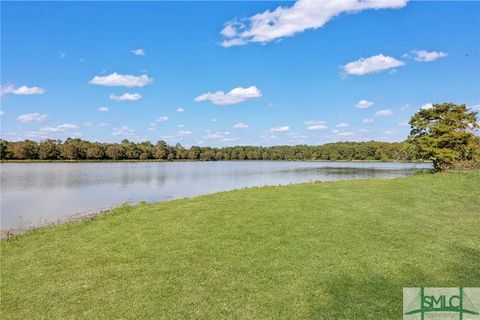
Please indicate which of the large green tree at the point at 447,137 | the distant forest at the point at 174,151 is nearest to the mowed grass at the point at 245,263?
the large green tree at the point at 447,137

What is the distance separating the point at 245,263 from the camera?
21.4 ft

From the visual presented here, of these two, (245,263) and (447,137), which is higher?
(447,137)

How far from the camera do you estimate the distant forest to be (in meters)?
94.6

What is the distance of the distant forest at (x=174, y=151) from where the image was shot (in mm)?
94562
